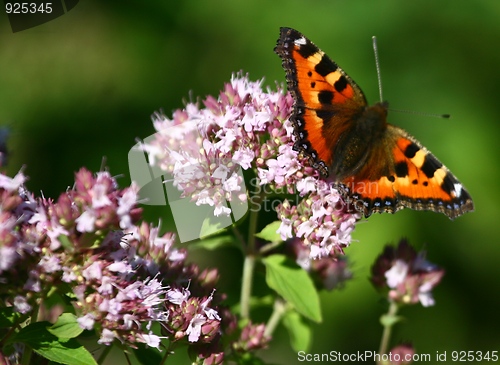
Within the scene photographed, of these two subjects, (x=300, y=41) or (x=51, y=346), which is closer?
(x=51, y=346)

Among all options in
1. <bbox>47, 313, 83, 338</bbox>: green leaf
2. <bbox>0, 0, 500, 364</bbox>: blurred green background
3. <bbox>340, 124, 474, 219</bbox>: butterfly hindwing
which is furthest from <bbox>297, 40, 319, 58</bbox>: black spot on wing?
<bbox>0, 0, 500, 364</bbox>: blurred green background

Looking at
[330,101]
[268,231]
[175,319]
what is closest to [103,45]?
[330,101]

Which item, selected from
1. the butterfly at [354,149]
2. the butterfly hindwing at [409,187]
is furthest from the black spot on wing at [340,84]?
the butterfly hindwing at [409,187]

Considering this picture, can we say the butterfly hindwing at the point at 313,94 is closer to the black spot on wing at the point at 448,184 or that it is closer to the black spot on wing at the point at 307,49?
the black spot on wing at the point at 307,49

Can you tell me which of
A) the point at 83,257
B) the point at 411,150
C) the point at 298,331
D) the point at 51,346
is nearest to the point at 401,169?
the point at 411,150

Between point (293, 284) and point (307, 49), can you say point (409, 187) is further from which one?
point (307, 49)
